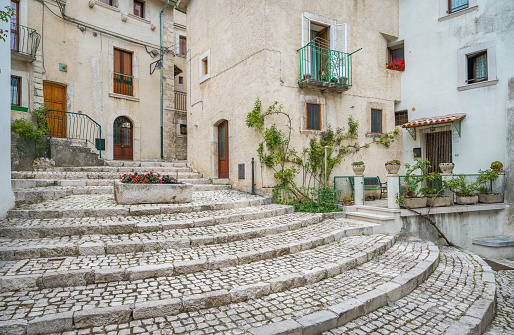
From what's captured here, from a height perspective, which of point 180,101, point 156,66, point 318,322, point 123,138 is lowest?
point 318,322

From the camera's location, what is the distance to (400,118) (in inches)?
444

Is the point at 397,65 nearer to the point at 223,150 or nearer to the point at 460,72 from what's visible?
the point at 460,72

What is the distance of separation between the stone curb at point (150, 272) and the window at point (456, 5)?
990 centimetres

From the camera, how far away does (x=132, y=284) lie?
346 cm

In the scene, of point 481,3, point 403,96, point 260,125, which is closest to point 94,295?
point 260,125

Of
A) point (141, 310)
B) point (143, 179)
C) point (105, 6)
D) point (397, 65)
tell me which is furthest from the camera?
point (105, 6)

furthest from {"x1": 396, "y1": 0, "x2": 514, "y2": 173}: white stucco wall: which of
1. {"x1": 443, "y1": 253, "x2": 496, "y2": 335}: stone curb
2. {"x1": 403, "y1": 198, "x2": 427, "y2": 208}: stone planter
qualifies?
{"x1": 443, "y1": 253, "x2": 496, "y2": 335}: stone curb

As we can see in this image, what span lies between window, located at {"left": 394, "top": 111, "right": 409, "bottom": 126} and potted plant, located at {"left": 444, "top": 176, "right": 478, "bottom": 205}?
366 centimetres

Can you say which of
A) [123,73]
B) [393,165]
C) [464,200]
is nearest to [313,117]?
[393,165]

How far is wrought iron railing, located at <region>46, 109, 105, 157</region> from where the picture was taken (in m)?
11.1

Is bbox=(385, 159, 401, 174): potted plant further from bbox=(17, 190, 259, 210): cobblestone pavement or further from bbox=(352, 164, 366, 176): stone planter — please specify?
bbox=(17, 190, 259, 210): cobblestone pavement

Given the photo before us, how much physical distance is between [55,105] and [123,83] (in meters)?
2.96

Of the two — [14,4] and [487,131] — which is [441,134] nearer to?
[487,131]

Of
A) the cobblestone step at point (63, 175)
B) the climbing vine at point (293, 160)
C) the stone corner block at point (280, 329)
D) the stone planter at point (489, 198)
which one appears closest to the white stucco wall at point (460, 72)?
the stone planter at point (489, 198)
